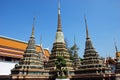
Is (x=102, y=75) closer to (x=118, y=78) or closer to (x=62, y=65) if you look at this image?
(x=118, y=78)

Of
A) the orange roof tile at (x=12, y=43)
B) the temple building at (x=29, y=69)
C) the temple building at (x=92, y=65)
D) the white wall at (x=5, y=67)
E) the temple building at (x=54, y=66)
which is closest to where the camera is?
the temple building at (x=29, y=69)

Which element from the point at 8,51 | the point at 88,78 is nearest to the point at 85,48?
the point at 88,78

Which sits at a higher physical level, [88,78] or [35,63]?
[35,63]

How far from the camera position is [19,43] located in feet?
124

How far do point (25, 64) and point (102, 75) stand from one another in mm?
11484

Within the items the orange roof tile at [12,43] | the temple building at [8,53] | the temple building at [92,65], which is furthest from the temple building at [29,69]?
the orange roof tile at [12,43]

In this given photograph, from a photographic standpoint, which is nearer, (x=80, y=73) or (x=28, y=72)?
(x=28, y=72)

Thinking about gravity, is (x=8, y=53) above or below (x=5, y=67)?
above

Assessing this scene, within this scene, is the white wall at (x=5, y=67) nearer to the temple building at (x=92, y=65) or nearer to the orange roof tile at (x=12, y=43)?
the orange roof tile at (x=12, y=43)

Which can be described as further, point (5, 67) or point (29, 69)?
point (5, 67)

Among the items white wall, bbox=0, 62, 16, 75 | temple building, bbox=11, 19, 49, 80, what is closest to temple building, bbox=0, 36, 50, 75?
white wall, bbox=0, 62, 16, 75

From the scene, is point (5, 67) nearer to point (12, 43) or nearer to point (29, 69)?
point (12, 43)

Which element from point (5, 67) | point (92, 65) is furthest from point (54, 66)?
point (5, 67)

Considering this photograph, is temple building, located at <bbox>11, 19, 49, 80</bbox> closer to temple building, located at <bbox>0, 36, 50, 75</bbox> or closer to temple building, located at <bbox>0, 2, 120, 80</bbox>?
temple building, located at <bbox>0, 2, 120, 80</bbox>
